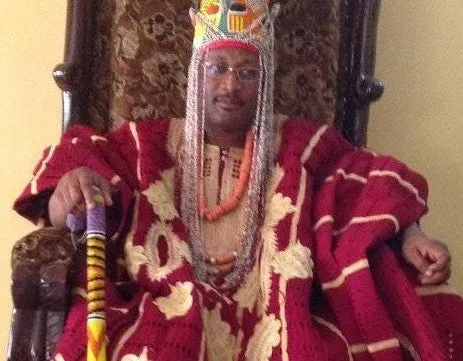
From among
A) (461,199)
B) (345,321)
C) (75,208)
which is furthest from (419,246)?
(461,199)

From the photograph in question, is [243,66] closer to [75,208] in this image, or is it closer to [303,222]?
[303,222]

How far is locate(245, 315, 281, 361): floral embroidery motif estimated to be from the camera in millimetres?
1261

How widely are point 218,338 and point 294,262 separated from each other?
185 mm

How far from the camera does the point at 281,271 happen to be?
135cm

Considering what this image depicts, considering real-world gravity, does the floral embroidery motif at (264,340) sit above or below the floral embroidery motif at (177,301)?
below

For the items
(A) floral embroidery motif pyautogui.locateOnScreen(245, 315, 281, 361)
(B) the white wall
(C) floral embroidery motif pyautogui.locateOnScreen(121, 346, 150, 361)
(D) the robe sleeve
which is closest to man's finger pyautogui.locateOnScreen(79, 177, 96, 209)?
(D) the robe sleeve

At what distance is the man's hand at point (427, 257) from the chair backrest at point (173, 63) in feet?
1.46

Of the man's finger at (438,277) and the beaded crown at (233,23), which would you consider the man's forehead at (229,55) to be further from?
the man's finger at (438,277)

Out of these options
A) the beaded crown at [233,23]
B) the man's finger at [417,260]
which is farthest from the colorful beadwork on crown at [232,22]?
the man's finger at [417,260]

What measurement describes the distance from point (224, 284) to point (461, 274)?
0.89m

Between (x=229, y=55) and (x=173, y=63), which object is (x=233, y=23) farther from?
(x=173, y=63)

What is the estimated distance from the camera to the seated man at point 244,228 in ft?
4.14

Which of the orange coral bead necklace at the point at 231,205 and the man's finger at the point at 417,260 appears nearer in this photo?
the man's finger at the point at 417,260

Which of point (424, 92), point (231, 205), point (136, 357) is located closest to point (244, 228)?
point (231, 205)
